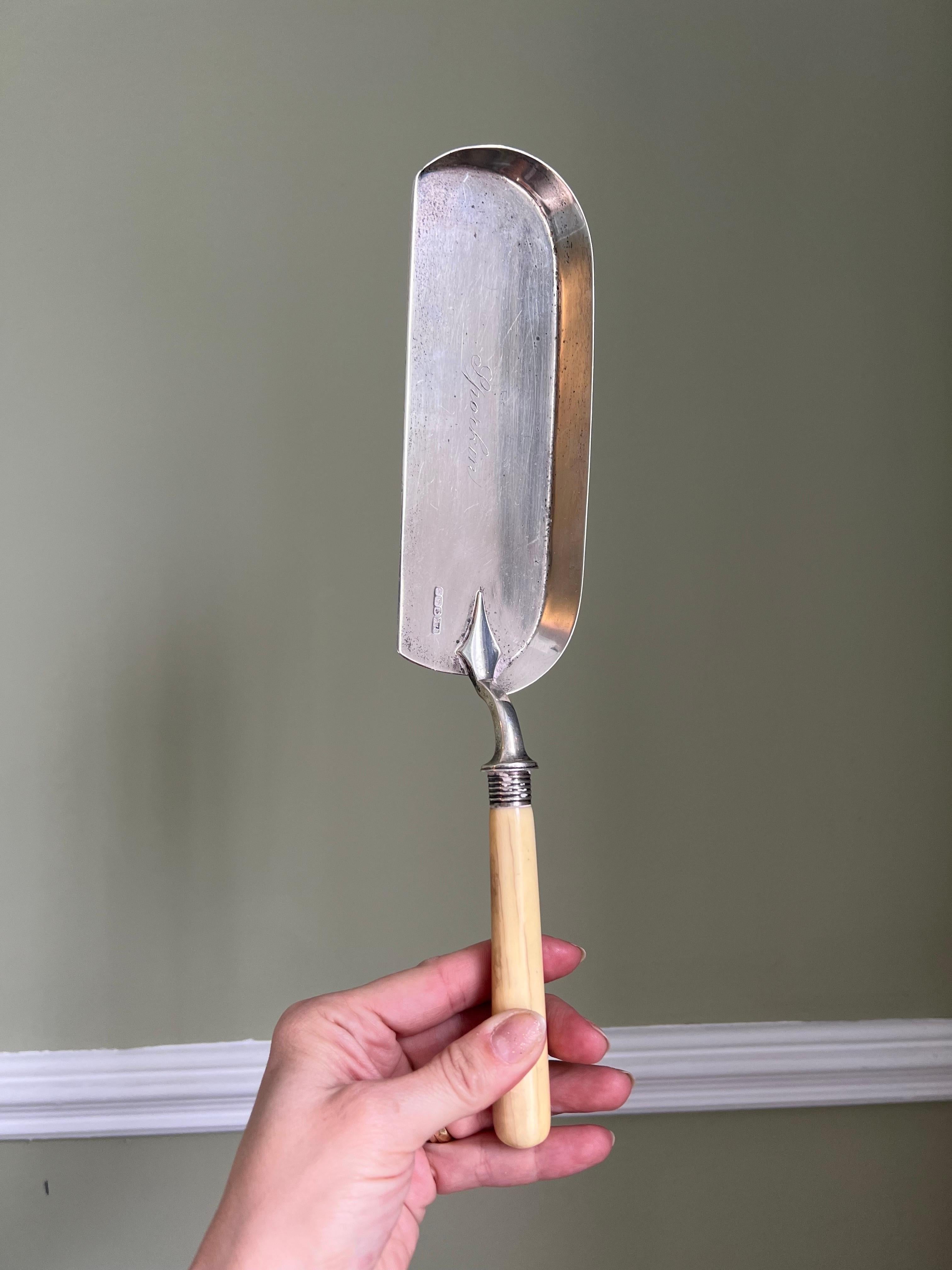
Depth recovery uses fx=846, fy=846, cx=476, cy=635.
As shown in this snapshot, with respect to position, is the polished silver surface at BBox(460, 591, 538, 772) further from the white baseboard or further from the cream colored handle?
the white baseboard

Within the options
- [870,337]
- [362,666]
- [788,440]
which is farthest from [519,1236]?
[870,337]

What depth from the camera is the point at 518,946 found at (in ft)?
1.88

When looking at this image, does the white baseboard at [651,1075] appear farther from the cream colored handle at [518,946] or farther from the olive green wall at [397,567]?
the cream colored handle at [518,946]

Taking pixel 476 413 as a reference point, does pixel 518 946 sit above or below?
below

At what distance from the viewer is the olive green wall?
3.23 feet

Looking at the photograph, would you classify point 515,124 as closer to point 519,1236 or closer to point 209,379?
point 209,379

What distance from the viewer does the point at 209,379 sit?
3.26 ft

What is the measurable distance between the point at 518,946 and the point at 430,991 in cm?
15

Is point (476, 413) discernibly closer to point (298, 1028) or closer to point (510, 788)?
point (510, 788)

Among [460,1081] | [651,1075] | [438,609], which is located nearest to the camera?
[460,1081]

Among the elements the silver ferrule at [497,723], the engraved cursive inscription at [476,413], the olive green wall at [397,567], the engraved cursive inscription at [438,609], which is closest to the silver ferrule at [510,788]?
the silver ferrule at [497,723]

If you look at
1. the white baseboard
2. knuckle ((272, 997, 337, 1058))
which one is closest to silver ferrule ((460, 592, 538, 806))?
knuckle ((272, 997, 337, 1058))

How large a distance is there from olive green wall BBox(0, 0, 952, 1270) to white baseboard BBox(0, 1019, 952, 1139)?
0.09ft

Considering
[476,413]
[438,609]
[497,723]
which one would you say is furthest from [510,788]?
[476,413]
